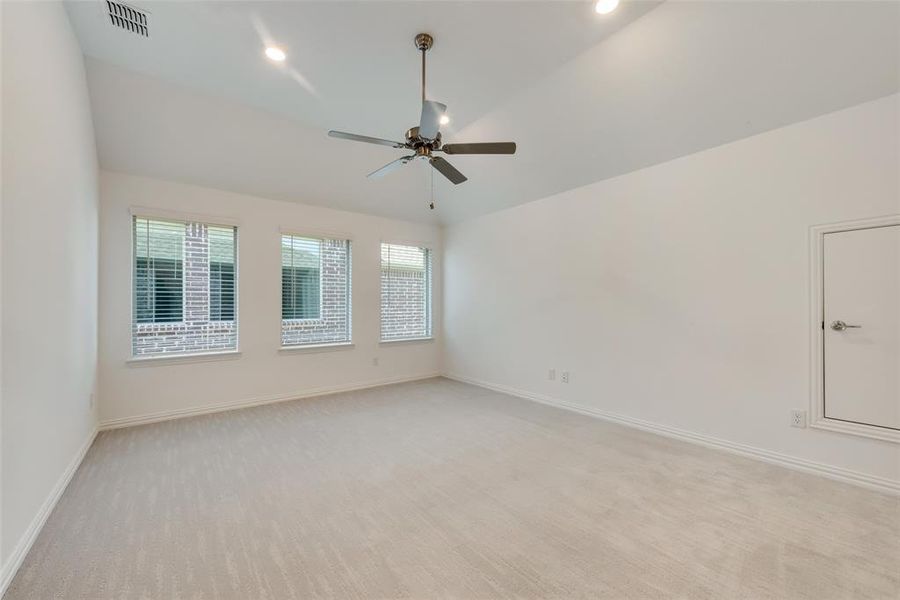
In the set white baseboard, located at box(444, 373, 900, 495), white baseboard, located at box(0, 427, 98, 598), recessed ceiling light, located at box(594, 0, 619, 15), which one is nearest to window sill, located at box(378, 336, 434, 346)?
white baseboard, located at box(444, 373, 900, 495)

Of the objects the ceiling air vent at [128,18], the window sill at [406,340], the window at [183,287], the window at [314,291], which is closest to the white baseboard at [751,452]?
the window sill at [406,340]

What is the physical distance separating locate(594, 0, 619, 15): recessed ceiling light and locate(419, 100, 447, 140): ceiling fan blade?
1187 mm

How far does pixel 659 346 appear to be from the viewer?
11.9ft

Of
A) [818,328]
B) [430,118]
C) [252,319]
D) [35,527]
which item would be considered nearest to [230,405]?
[252,319]

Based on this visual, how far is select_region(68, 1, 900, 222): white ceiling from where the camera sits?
7.79ft

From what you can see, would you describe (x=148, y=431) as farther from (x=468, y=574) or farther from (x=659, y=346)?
(x=659, y=346)

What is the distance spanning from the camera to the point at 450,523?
6.94 ft

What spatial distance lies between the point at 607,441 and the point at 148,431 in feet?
14.8

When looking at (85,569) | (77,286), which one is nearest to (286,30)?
(77,286)

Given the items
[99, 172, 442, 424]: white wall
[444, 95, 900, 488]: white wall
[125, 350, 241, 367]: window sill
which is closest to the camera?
[444, 95, 900, 488]: white wall

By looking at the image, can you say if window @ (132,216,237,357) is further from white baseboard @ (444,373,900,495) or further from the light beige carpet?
white baseboard @ (444,373,900,495)

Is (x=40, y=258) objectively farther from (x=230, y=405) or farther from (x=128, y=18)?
(x=230, y=405)

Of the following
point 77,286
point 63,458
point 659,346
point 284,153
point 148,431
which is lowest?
point 148,431

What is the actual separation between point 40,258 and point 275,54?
206 cm
